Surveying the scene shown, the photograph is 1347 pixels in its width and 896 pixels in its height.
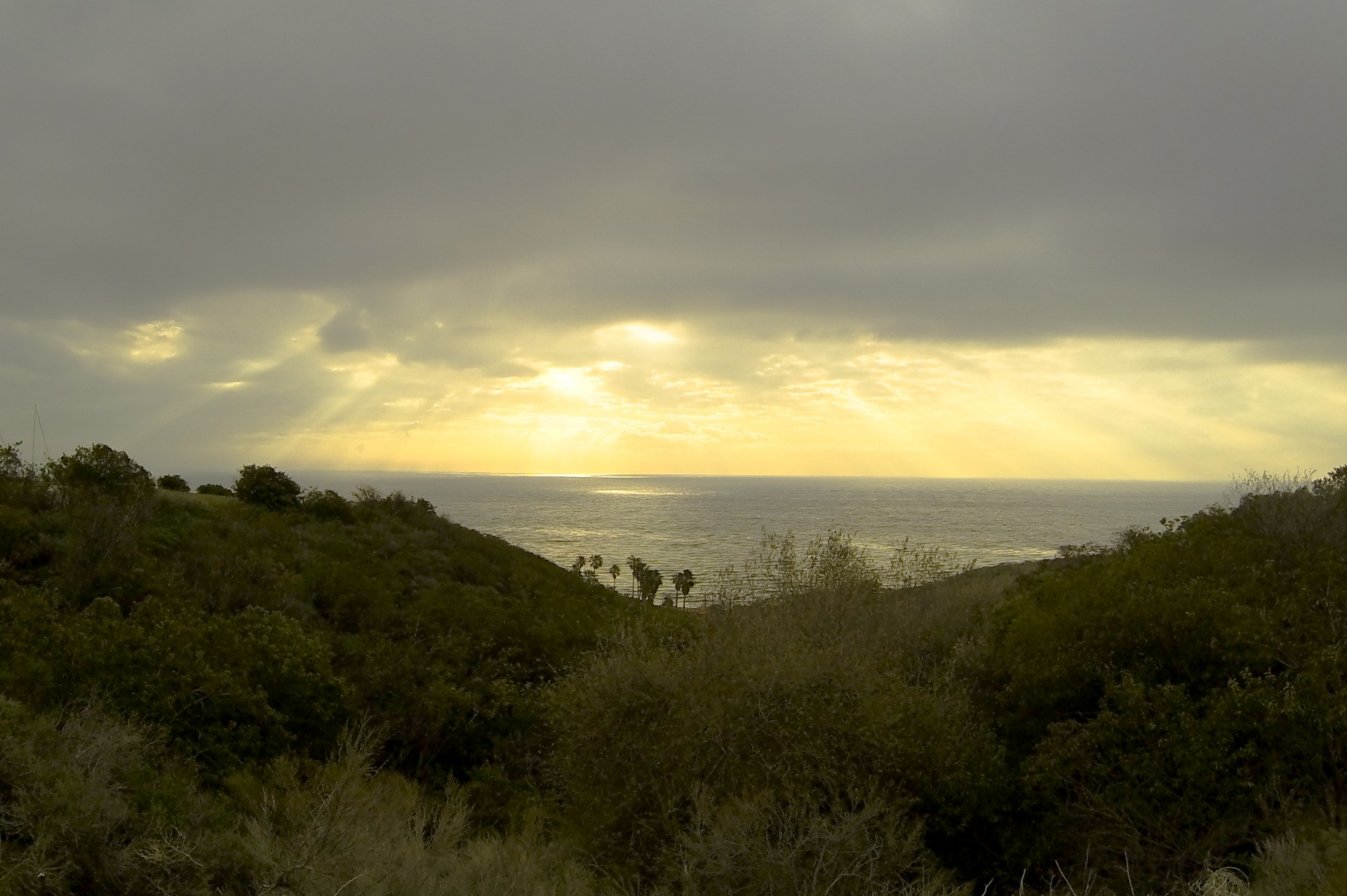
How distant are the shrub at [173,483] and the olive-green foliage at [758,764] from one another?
3163 centimetres

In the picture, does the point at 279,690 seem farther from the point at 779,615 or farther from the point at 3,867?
the point at 779,615

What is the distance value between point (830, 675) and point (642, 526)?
513 feet

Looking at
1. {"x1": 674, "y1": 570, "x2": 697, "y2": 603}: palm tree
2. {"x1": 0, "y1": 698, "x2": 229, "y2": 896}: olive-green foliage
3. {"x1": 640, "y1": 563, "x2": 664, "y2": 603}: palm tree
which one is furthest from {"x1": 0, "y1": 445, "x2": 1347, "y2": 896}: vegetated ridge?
{"x1": 674, "y1": 570, "x2": 697, "y2": 603}: palm tree

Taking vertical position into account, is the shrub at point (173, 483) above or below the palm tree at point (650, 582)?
above

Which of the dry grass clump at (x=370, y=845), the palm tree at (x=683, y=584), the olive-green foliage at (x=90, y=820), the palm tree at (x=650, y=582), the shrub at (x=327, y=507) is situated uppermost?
the shrub at (x=327, y=507)

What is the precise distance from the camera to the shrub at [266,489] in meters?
37.4

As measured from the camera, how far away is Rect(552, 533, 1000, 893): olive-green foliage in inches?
442

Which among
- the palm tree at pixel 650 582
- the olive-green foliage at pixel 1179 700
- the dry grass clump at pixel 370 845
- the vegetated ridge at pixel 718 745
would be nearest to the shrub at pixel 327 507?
the vegetated ridge at pixel 718 745

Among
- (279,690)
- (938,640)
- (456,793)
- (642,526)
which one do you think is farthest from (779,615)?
(642,526)

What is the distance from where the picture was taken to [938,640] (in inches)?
985

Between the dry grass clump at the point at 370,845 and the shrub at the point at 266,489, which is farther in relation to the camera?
the shrub at the point at 266,489

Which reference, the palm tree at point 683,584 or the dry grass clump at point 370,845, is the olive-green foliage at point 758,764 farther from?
the palm tree at point 683,584

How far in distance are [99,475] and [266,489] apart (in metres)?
9.41

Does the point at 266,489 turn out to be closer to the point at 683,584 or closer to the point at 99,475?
the point at 99,475
